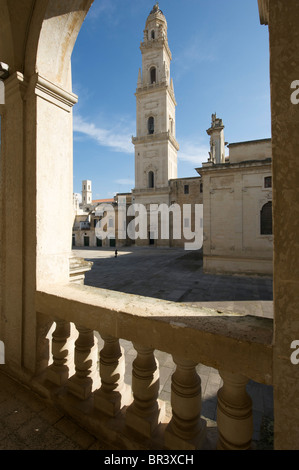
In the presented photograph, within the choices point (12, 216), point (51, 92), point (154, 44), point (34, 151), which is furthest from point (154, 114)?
point (12, 216)

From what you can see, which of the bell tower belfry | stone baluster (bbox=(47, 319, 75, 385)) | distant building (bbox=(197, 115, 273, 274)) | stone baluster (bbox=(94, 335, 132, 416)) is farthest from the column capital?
the bell tower belfry

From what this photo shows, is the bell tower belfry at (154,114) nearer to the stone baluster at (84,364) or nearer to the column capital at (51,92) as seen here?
the column capital at (51,92)

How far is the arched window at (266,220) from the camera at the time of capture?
12.8 meters

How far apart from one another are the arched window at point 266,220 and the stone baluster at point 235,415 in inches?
524

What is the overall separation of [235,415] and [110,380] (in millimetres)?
859

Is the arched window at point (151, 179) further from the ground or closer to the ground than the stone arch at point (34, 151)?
further from the ground

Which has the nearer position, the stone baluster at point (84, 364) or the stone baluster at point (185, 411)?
the stone baluster at point (185, 411)

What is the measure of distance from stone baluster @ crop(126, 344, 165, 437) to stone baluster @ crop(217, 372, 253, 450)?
45 cm

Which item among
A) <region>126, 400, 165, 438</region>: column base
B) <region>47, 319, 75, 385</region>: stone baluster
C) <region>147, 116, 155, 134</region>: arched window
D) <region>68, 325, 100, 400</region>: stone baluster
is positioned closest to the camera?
<region>126, 400, 165, 438</region>: column base

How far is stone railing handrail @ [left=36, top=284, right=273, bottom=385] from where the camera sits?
1.05 m

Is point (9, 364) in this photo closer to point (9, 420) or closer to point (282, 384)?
point (9, 420)

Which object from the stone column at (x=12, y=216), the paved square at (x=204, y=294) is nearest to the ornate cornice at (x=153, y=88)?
the paved square at (x=204, y=294)

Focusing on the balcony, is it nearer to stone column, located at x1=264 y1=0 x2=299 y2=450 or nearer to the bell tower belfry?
stone column, located at x1=264 y1=0 x2=299 y2=450

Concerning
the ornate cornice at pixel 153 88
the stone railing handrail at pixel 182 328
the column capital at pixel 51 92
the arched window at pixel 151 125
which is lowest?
the stone railing handrail at pixel 182 328
